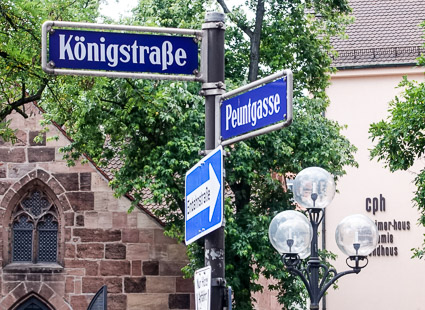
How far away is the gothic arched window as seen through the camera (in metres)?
21.7

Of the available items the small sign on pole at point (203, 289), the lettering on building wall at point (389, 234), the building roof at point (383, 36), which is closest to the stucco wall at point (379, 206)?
the lettering on building wall at point (389, 234)

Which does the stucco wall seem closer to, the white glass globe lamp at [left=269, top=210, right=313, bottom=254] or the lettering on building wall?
the lettering on building wall

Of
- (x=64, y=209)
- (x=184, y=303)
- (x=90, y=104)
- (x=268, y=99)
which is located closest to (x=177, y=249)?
(x=184, y=303)

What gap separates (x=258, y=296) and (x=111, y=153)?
240 inches

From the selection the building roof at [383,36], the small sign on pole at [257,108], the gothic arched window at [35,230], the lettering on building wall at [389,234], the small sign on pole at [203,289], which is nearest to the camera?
the small sign on pole at [257,108]

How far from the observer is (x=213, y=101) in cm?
730

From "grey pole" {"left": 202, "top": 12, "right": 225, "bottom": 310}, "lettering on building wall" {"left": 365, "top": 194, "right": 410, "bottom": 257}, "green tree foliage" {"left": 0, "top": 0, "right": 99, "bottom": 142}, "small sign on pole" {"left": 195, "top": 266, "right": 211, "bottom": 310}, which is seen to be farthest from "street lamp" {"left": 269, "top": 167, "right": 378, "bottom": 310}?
"lettering on building wall" {"left": 365, "top": 194, "right": 410, "bottom": 257}

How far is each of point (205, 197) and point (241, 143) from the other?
509 inches

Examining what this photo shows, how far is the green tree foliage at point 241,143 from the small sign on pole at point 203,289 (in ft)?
35.7

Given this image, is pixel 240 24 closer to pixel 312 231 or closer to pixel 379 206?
pixel 312 231

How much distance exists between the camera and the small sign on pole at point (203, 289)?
22.1 ft

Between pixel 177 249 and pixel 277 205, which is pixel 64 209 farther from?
pixel 277 205

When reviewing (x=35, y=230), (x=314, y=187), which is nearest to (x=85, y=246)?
(x=35, y=230)

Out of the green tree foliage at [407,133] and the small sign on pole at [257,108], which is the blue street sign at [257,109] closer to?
the small sign on pole at [257,108]
